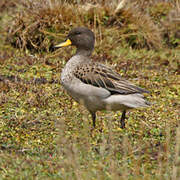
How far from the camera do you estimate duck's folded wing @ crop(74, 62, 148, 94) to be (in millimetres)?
5184

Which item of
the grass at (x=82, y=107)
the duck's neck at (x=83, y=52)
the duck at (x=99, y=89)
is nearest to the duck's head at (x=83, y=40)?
the duck's neck at (x=83, y=52)

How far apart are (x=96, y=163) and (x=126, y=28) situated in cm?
629

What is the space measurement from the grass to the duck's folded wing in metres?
0.40

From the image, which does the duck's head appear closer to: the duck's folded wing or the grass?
the duck's folded wing

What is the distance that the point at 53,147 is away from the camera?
488cm

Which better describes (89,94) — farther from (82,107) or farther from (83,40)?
(83,40)

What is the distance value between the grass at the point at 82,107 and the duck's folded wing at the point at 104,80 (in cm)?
40

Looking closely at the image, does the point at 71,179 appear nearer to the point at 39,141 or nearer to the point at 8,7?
the point at 39,141

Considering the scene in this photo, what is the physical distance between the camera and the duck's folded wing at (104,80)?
5184 millimetres

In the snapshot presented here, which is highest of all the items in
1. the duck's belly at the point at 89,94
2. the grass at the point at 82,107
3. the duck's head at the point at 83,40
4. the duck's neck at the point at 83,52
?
the duck's head at the point at 83,40

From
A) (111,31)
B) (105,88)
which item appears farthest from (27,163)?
(111,31)

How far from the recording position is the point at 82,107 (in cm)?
604

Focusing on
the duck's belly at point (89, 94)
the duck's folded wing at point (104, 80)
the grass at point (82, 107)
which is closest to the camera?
the grass at point (82, 107)

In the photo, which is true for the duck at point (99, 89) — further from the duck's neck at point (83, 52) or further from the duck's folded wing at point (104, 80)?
the duck's neck at point (83, 52)
